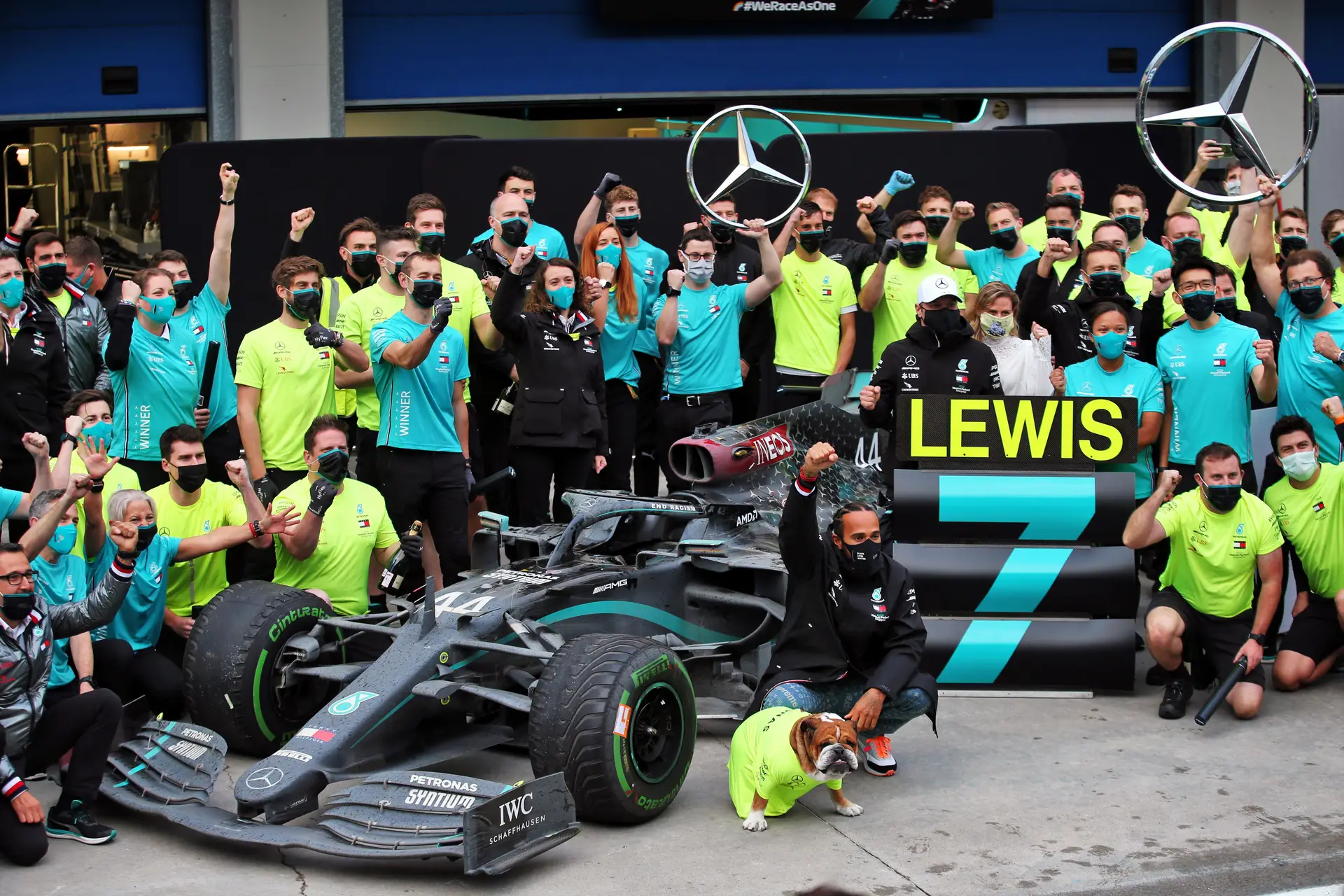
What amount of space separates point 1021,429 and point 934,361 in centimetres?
78

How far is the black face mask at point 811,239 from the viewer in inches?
441

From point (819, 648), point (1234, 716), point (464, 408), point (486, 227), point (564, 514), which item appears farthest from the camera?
point (486, 227)

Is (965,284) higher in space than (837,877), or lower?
higher

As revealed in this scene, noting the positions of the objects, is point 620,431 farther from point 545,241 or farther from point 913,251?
point 913,251

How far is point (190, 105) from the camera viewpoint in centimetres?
1584

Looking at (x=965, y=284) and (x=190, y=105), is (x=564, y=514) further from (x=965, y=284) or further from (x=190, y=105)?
(x=190, y=105)

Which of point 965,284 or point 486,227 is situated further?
point 486,227

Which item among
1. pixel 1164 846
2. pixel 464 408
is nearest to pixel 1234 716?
pixel 1164 846

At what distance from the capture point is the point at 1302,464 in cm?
865

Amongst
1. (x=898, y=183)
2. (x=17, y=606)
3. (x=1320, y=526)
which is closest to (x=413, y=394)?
(x=17, y=606)

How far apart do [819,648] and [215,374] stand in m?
4.77

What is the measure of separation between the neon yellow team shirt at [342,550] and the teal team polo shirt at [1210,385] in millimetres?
4631

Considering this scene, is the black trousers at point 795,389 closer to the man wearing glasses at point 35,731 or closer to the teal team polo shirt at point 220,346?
the teal team polo shirt at point 220,346

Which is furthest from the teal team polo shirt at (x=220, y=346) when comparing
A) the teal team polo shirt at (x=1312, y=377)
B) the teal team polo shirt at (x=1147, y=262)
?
the teal team polo shirt at (x=1312, y=377)
